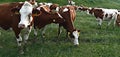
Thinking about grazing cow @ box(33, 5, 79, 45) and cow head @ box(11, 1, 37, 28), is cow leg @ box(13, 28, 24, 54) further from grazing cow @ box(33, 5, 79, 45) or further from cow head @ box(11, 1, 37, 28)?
grazing cow @ box(33, 5, 79, 45)

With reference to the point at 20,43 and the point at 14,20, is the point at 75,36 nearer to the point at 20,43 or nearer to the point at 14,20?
the point at 20,43

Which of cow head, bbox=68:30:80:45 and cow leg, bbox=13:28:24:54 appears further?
cow head, bbox=68:30:80:45

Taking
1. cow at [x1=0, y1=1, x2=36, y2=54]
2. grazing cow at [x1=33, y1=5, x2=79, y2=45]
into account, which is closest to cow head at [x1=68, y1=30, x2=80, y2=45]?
grazing cow at [x1=33, y1=5, x2=79, y2=45]

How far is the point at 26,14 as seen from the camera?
14.2 meters

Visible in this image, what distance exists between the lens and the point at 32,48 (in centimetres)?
1612

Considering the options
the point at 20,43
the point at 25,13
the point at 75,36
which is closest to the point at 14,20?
the point at 25,13

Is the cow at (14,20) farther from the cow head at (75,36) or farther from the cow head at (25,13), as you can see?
the cow head at (75,36)

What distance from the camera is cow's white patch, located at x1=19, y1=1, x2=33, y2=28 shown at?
46.0ft

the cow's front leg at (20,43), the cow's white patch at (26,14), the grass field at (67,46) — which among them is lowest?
the grass field at (67,46)

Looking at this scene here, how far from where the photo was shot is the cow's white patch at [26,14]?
1402 cm

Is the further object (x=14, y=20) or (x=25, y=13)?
(x=14, y=20)

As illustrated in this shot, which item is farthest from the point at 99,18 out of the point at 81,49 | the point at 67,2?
the point at 67,2

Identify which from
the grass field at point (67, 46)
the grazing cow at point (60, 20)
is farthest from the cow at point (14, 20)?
the grazing cow at point (60, 20)

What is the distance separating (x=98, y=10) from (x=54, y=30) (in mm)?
5878
